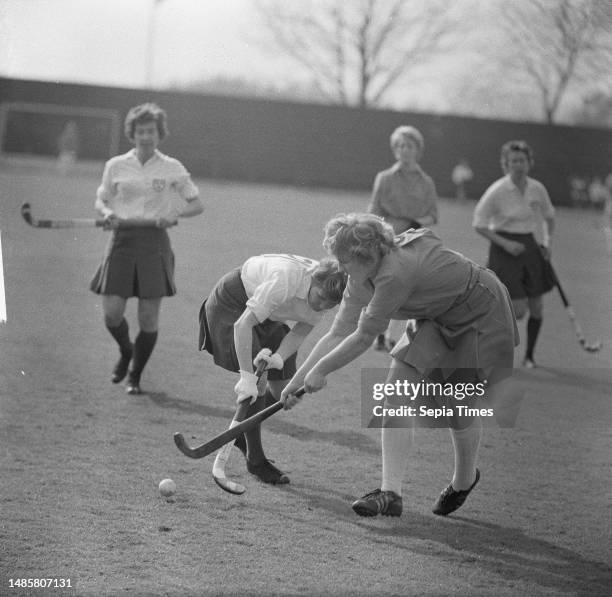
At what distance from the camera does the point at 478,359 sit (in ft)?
11.3

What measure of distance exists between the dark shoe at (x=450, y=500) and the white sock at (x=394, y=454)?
261mm

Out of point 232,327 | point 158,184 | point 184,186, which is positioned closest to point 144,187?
point 158,184

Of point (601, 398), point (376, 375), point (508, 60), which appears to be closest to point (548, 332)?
point (601, 398)

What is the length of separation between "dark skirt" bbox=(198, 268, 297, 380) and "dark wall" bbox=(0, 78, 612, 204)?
39.3 ft

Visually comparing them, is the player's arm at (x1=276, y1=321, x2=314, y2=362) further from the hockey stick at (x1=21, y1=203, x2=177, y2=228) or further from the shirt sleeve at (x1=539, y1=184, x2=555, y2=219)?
the shirt sleeve at (x1=539, y1=184, x2=555, y2=219)

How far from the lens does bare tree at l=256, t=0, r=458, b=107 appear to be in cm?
488

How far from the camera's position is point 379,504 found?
3.34m

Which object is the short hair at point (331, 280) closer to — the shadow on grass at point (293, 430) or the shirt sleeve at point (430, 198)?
the shadow on grass at point (293, 430)

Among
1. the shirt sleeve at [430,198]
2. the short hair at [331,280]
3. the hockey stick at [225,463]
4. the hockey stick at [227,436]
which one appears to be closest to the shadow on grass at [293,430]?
the hockey stick at [225,463]

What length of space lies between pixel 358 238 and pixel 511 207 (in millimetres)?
3388

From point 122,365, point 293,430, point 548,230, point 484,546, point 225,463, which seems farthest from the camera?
point 548,230

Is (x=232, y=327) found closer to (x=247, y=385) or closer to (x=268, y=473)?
(x=247, y=385)

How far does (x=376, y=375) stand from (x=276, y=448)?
53 cm

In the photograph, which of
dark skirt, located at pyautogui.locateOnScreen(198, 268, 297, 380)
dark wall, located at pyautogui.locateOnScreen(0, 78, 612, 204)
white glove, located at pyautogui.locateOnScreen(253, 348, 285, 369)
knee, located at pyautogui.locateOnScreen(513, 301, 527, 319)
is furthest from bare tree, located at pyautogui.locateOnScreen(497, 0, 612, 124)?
dark wall, located at pyautogui.locateOnScreen(0, 78, 612, 204)
